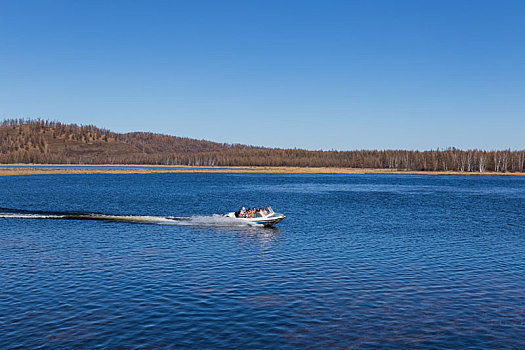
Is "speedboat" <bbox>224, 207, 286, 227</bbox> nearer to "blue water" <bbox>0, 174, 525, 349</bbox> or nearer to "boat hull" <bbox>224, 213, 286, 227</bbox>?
"boat hull" <bbox>224, 213, 286, 227</bbox>

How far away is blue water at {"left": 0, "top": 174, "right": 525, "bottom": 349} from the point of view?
19.1 meters

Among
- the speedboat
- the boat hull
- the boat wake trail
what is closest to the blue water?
the boat hull

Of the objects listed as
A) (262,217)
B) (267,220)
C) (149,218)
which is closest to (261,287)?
(267,220)

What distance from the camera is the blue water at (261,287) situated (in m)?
19.1

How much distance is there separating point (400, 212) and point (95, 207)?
166 ft

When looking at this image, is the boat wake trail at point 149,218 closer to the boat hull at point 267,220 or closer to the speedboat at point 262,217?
the boat hull at point 267,220

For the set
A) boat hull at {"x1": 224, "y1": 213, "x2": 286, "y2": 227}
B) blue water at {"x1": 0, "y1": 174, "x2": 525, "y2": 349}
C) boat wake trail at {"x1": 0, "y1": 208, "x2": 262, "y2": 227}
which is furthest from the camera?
boat wake trail at {"x1": 0, "y1": 208, "x2": 262, "y2": 227}

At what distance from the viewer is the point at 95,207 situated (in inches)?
3012

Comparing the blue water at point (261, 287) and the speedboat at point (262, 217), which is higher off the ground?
the speedboat at point (262, 217)

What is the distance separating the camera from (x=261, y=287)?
26.6 meters

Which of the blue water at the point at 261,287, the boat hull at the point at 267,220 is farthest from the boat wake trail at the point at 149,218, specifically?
the blue water at the point at 261,287

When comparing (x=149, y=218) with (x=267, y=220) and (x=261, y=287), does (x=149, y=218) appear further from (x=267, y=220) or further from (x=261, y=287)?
(x=261, y=287)

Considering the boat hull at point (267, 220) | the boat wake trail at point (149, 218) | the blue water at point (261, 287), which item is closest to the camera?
the blue water at point (261, 287)

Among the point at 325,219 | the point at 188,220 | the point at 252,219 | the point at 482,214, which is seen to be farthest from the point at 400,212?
the point at 188,220
